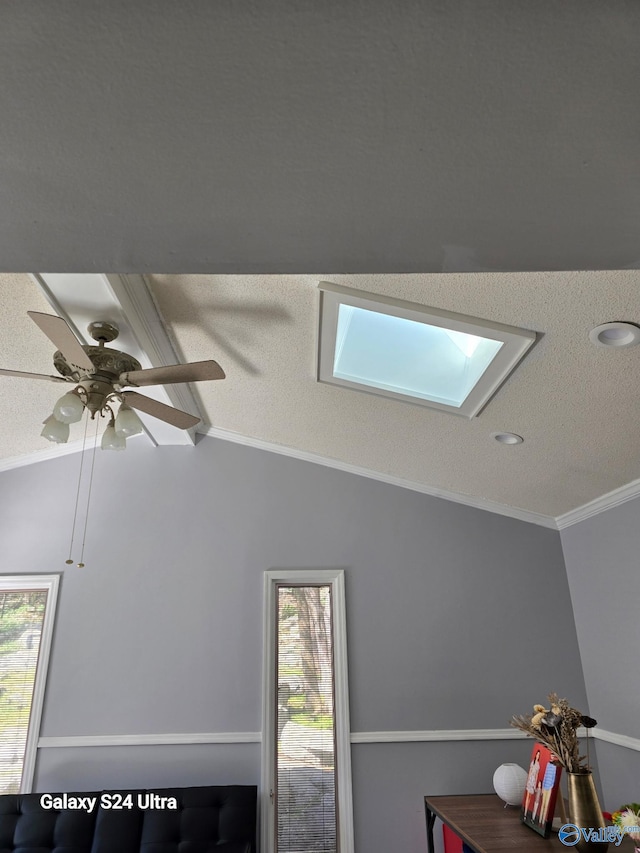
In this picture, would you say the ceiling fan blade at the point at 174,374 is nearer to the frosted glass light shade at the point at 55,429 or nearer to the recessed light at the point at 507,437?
the frosted glass light shade at the point at 55,429

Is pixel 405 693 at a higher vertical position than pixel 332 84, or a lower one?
lower

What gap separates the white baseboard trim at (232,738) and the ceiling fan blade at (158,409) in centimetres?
192

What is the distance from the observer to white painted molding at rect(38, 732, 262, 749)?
3477mm

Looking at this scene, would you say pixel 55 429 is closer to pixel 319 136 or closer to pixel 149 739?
pixel 319 136

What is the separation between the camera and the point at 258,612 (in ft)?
12.3

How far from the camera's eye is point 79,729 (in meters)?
3.51

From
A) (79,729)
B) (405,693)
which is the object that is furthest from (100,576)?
(405,693)

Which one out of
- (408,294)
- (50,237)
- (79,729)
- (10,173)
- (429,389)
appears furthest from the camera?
(79,729)

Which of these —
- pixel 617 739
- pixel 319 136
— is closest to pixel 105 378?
pixel 319 136

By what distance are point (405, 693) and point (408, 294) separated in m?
2.55

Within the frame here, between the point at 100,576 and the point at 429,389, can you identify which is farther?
the point at 100,576

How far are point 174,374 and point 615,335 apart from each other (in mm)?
1629

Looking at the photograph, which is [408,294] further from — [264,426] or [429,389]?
[264,426]

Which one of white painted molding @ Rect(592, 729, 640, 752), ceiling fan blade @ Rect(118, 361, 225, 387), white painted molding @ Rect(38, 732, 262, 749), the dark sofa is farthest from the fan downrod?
white painted molding @ Rect(592, 729, 640, 752)
